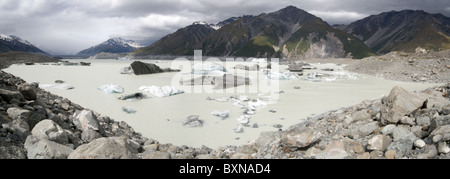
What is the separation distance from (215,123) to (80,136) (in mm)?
5999

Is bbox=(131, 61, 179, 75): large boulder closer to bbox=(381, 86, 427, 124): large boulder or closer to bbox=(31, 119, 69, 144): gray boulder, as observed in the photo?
bbox=(31, 119, 69, 144): gray boulder

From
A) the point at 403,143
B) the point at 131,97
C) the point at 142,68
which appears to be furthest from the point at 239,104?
the point at 142,68

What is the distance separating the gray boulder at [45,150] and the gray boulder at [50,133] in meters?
0.56

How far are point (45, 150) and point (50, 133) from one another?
122cm

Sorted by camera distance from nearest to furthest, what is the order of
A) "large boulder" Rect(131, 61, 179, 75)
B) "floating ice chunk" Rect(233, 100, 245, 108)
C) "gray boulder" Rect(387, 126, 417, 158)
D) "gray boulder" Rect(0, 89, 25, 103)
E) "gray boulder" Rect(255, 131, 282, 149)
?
"gray boulder" Rect(387, 126, 417, 158) → "gray boulder" Rect(0, 89, 25, 103) → "gray boulder" Rect(255, 131, 282, 149) → "floating ice chunk" Rect(233, 100, 245, 108) → "large boulder" Rect(131, 61, 179, 75)

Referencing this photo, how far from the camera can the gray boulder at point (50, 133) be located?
5.63 metres

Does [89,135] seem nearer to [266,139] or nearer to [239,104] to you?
[266,139]

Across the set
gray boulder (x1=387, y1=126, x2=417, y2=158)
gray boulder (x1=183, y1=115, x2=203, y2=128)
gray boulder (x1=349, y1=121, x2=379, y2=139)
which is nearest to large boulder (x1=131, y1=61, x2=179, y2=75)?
gray boulder (x1=183, y1=115, x2=203, y2=128)

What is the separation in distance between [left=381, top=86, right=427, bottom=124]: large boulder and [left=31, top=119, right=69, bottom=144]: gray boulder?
26.0 feet

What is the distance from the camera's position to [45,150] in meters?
4.74

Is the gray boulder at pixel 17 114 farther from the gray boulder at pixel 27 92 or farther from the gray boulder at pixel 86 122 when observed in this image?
the gray boulder at pixel 27 92

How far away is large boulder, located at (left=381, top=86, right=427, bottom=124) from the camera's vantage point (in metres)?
6.32
